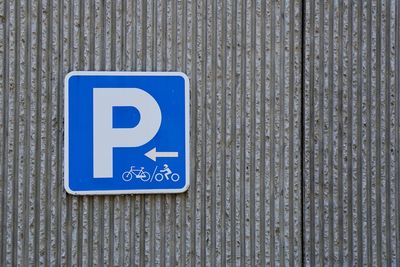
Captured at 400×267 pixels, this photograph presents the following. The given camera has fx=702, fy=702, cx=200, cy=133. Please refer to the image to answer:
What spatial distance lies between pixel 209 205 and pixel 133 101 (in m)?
0.74

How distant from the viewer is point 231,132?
4.07 m

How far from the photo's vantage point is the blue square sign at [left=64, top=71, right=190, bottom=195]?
12.7ft

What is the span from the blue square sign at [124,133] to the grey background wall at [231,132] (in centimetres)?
7

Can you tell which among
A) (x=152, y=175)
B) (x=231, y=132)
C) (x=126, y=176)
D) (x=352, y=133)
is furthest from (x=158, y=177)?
(x=352, y=133)

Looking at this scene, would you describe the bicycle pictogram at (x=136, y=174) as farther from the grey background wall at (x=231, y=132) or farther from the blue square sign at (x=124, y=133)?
the grey background wall at (x=231, y=132)

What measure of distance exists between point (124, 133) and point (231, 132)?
2.06 ft

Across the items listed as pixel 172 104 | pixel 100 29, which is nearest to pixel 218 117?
pixel 172 104

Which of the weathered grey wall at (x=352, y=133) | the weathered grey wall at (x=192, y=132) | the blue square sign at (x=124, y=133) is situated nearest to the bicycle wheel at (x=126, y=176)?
the blue square sign at (x=124, y=133)

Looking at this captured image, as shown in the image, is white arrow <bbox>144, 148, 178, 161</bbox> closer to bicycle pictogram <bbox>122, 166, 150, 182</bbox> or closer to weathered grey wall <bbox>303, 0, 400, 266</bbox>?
bicycle pictogram <bbox>122, 166, 150, 182</bbox>

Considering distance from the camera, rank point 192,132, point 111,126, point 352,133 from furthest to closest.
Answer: point 352,133, point 192,132, point 111,126

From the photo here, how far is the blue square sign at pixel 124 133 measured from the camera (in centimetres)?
388

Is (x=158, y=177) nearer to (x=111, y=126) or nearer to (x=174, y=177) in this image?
(x=174, y=177)

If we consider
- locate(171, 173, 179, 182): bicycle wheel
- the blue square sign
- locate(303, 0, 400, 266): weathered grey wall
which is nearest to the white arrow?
the blue square sign

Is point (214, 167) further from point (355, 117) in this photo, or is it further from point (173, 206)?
point (355, 117)
